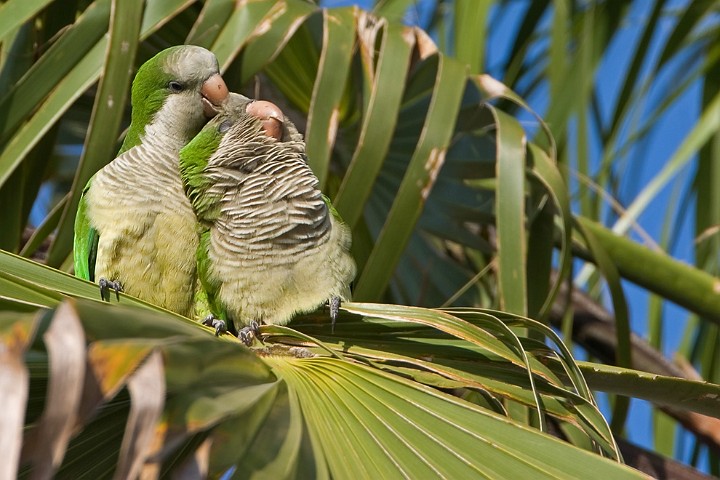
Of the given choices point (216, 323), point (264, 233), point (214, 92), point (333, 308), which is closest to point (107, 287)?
point (216, 323)

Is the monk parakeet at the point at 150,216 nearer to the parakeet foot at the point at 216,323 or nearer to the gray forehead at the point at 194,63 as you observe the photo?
the gray forehead at the point at 194,63

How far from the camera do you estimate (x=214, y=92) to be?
7.27ft

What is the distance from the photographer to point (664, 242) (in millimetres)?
3350

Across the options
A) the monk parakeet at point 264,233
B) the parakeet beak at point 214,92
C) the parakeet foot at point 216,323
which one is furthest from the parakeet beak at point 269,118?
the parakeet foot at point 216,323

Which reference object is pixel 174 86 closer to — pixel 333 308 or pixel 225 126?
pixel 225 126

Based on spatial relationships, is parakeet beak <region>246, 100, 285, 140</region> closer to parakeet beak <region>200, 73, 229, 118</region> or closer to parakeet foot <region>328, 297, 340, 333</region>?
parakeet beak <region>200, 73, 229, 118</region>

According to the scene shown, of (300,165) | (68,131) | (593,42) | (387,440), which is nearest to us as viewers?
(387,440)

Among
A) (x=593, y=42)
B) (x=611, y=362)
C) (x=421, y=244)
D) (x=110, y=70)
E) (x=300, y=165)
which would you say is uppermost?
(x=593, y=42)

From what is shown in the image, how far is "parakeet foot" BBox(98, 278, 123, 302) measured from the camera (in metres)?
1.63

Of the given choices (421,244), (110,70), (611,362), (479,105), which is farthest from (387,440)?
(611,362)

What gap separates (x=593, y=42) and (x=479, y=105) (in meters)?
1.08

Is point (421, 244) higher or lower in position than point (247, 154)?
lower

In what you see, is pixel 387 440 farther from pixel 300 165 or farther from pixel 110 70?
pixel 110 70

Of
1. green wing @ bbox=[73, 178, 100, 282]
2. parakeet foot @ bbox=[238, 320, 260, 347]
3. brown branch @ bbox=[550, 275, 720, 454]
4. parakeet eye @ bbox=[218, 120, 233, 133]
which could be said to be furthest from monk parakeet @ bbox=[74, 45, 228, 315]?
brown branch @ bbox=[550, 275, 720, 454]
